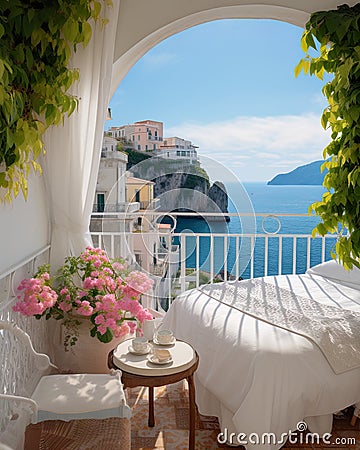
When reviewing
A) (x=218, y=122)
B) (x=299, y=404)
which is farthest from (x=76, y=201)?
(x=218, y=122)

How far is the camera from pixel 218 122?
10.9 m

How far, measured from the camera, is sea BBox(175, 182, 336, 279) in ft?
9.47

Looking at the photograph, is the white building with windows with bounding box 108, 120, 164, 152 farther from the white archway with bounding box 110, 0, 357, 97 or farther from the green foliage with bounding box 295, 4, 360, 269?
the green foliage with bounding box 295, 4, 360, 269

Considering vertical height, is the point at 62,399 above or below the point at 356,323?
below

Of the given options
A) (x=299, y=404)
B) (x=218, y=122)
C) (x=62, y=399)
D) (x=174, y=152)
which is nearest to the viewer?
(x=62, y=399)

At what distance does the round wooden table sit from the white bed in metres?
0.18

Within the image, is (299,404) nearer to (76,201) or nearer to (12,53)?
(76,201)

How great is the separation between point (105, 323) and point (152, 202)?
0.78 meters

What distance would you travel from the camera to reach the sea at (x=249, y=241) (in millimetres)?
2887

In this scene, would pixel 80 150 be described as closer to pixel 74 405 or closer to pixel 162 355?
pixel 162 355

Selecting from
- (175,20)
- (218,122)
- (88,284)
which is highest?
(218,122)

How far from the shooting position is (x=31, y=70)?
2035 millimetres

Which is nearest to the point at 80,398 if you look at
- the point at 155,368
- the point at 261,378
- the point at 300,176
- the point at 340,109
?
the point at 155,368

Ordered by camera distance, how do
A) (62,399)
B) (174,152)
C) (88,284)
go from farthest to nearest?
(174,152), (88,284), (62,399)
